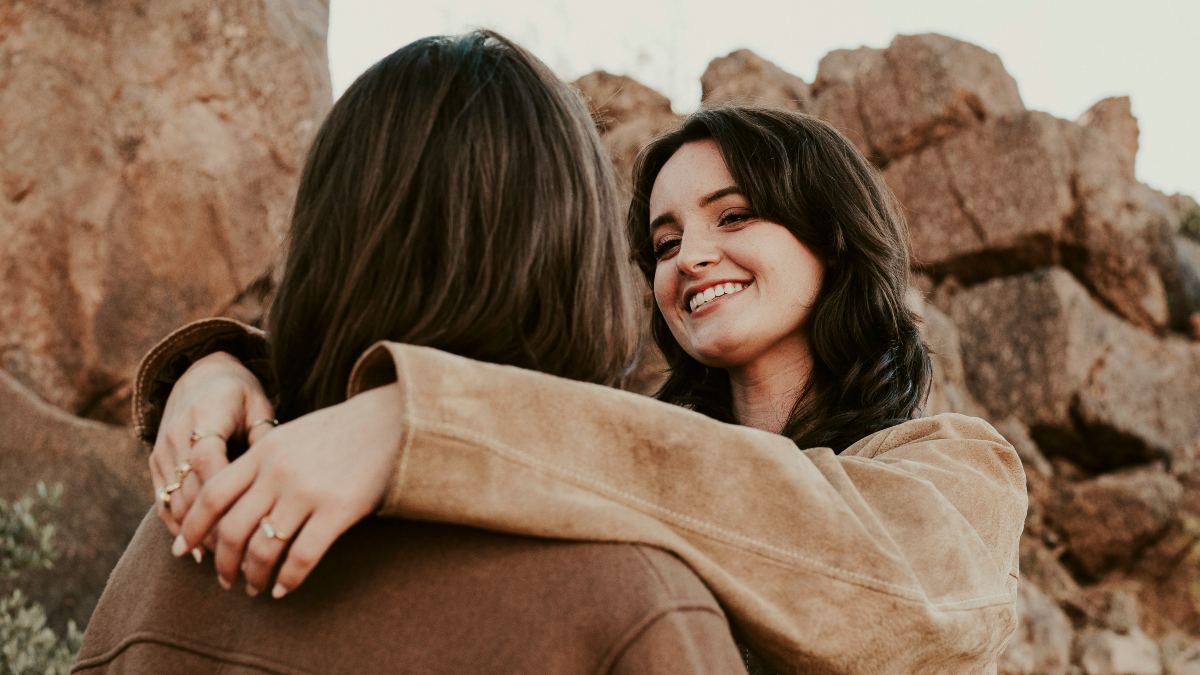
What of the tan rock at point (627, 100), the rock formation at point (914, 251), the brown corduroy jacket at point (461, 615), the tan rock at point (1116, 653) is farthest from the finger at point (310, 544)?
the tan rock at point (1116, 653)

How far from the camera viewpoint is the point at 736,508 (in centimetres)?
117

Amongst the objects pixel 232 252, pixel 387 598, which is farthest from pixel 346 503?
pixel 232 252

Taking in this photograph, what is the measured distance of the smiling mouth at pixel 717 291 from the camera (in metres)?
2.49

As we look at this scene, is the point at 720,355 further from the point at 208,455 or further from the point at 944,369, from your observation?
the point at 944,369

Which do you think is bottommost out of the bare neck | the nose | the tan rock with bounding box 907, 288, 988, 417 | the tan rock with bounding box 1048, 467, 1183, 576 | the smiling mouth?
the tan rock with bounding box 1048, 467, 1183, 576

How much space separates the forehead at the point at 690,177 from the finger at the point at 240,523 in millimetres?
1757

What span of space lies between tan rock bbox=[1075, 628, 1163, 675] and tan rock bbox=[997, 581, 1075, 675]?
0.81 feet

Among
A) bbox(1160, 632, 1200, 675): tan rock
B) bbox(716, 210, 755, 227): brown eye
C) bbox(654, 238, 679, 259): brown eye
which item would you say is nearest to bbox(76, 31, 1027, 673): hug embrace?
bbox(716, 210, 755, 227): brown eye

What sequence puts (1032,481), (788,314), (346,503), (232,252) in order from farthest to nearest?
(1032,481) → (232,252) → (788,314) → (346,503)

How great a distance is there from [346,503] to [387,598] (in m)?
0.13

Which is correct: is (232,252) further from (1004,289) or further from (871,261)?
(1004,289)

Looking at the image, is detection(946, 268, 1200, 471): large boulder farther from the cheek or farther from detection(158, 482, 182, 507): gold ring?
detection(158, 482, 182, 507): gold ring

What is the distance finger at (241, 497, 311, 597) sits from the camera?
0.99 metres

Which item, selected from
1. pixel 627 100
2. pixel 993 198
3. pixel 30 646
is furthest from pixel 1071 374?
pixel 30 646
